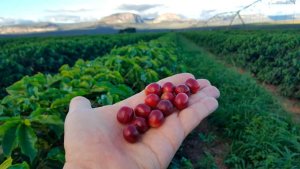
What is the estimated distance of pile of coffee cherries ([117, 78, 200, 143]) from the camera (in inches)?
96.7

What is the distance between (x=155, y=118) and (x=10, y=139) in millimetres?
967

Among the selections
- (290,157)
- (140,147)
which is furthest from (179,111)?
(290,157)

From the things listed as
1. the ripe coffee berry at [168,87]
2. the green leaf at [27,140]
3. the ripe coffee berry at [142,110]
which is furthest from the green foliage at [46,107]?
the ripe coffee berry at [168,87]

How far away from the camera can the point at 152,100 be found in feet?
8.97

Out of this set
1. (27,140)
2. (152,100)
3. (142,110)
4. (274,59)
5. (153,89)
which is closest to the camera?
(27,140)

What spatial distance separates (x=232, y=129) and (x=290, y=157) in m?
1.22

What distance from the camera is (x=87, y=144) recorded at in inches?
82.9

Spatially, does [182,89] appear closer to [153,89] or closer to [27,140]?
[153,89]

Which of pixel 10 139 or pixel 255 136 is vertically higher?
pixel 10 139

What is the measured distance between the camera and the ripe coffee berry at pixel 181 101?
2.69 meters

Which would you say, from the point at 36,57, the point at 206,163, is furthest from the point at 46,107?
the point at 36,57

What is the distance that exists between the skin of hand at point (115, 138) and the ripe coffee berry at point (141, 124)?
1.4 inches

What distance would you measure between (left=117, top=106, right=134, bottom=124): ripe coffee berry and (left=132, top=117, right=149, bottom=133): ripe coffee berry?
0.15ft

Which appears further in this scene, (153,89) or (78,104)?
(153,89)
